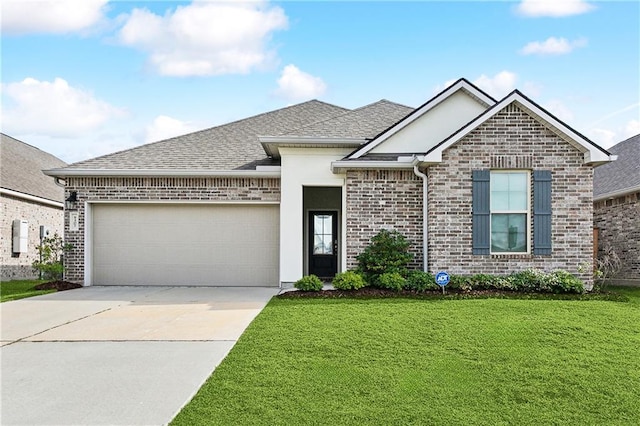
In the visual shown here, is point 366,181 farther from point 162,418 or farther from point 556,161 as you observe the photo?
point 162,418

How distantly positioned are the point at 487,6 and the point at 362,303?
7353 mm

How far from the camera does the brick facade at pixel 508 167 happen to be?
33.9 feet

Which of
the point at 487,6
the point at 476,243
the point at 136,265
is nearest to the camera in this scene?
the point at 476,243

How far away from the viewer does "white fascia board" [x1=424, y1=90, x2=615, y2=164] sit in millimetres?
10180

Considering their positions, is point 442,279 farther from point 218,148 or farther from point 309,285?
point 218,148

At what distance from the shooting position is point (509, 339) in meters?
6.12

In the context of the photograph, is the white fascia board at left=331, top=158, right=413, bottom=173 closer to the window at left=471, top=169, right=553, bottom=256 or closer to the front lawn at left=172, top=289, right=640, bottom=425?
the window at left=471, top=169, right=553, bottom=256

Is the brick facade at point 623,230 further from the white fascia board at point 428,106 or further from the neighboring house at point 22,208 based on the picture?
the neighboring house at point 22,208

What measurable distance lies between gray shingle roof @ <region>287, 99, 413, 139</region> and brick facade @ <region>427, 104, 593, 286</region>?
95.8 inches

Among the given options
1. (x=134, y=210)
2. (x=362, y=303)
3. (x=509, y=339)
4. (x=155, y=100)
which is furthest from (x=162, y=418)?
(x=155, y=100)

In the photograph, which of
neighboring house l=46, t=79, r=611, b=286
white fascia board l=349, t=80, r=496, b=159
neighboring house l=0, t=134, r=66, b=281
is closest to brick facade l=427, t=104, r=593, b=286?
neighboring house l=46, t=79, r=611, b=286

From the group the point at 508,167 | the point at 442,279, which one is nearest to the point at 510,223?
the point at 508,167

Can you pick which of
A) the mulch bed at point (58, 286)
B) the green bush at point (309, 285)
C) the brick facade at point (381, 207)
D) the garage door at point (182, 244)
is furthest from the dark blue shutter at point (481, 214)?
the mulch bed at point (58, 286)

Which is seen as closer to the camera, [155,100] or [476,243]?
[476,243]
